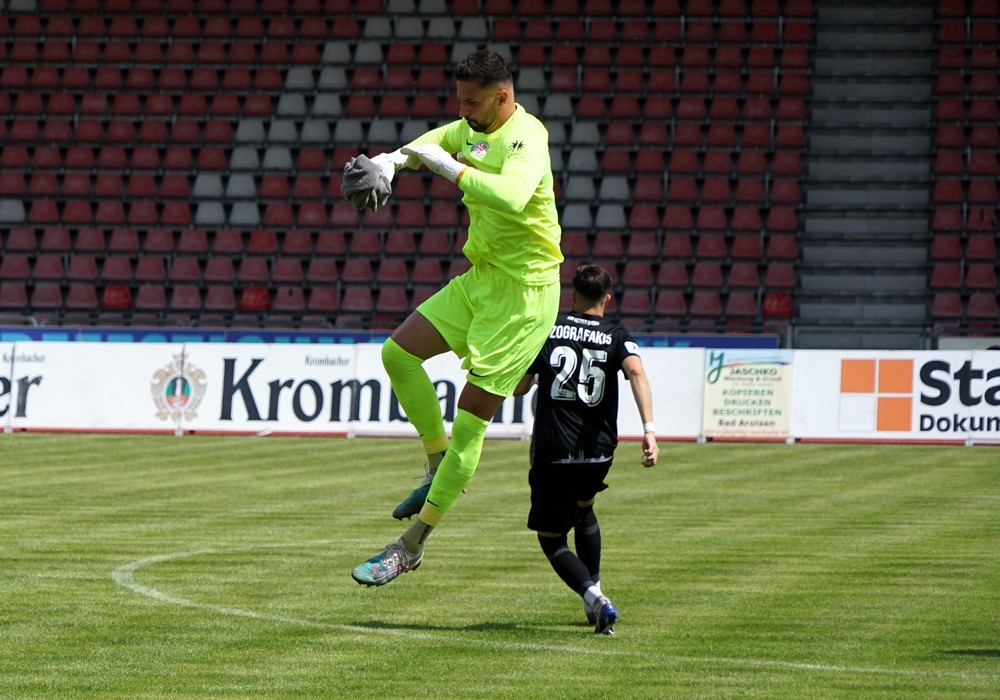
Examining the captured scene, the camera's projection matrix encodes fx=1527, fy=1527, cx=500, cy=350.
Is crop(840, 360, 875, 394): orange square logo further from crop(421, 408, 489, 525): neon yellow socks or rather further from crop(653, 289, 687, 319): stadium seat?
crop(421, 408, 489, 525): neon yellow socks

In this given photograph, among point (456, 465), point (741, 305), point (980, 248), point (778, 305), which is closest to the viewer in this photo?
point (456, 465)

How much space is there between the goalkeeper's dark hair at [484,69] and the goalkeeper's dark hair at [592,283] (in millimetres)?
1115

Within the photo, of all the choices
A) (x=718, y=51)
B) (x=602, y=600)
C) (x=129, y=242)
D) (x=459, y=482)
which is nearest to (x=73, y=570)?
(x=459, y=482)

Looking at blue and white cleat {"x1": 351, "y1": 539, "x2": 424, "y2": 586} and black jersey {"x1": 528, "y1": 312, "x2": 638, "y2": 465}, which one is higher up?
black jersey {"x1": 528, "y1": 312, "x2": 638, "y2": 465}

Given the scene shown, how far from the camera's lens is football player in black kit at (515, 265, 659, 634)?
760cm

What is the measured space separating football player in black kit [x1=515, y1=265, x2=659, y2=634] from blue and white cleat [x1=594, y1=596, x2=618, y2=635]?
294 mm

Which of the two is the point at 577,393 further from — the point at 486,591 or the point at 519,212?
the point at 486,591

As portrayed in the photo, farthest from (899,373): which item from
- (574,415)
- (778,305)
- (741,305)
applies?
(574,415)

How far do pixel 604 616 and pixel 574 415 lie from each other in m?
1.04

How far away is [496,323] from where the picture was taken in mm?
7410

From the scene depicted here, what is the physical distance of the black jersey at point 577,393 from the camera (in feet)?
25.0

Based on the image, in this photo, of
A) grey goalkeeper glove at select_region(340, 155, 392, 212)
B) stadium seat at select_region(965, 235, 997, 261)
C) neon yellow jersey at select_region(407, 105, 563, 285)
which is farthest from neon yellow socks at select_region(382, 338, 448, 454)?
stadium seat at select_region(965, 235, 997, 261)

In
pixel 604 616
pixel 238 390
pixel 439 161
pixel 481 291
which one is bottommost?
pixel 604 616

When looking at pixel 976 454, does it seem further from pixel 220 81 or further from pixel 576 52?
pixel 220 81
